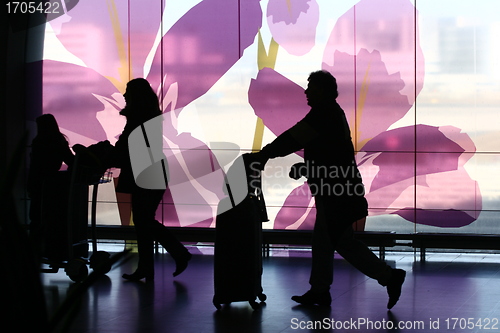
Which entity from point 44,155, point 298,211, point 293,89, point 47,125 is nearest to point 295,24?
point 293,89

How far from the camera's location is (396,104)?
23.0 feet

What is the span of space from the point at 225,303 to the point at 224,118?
3313 millimetres

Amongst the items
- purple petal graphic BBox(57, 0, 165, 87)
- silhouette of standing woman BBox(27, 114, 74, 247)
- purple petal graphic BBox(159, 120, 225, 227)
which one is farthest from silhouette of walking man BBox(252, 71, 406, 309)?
purple petal graphic BBox(57, 0, 165, 87)

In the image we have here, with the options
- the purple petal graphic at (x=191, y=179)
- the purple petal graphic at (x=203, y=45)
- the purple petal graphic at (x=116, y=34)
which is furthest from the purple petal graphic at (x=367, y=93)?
the purple petal graphic at (x=116, y=34)

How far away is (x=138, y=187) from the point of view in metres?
5.22

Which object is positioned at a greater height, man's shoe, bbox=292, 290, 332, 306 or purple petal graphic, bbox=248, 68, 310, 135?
purple petal graphic, bbox=248, 68, 310, 135

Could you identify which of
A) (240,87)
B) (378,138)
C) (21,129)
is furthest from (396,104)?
(21,129)

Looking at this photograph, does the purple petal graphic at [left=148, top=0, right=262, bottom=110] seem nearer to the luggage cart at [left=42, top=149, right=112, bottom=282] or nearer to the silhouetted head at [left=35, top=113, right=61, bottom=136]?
the silhouetted head at [left=35, top=113, right=61, bottom=136]

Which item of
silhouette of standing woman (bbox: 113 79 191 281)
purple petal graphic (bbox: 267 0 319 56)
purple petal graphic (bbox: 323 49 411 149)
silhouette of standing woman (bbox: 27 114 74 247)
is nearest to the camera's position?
silhouette of standing woman (bbox: 113 79 191 281)

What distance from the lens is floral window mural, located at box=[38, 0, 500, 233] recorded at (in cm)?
688

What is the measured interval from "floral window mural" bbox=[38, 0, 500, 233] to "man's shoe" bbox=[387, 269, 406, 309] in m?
2.86

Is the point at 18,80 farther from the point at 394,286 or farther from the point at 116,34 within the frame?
the point at 394,286

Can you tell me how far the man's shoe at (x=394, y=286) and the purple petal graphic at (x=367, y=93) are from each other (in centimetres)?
300

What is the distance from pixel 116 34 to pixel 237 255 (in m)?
4.14
